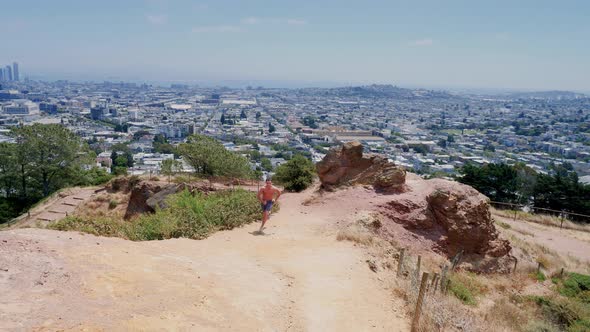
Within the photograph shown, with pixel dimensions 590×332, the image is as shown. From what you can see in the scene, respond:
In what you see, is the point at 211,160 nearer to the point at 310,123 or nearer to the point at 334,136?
the point at 334,136

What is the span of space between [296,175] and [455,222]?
6662mm

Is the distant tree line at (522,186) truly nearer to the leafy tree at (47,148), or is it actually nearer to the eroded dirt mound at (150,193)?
the eroded dirt mound at (150,193)

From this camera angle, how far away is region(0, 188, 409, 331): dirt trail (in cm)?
Answer: 510

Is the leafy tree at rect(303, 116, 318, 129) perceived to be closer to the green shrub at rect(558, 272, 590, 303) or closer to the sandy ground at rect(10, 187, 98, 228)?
the sandy ground at rect(10, 187, 98, 228)

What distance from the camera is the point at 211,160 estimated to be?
18891 mm

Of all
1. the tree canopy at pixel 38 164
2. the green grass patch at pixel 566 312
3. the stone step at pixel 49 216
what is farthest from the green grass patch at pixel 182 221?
the tree canopy at pixel 38 164

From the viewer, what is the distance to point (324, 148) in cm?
7406

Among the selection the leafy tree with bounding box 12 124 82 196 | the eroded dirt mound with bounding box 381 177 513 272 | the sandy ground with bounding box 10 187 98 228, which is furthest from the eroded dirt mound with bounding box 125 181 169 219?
the leafy tree with bounding box 12 124 82 196

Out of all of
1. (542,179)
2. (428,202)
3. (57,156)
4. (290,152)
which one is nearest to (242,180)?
(428,202)

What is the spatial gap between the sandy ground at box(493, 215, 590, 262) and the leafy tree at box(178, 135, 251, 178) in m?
12.8

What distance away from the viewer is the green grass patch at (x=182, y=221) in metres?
9.11

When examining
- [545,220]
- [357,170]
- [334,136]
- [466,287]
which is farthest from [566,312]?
[334,136]

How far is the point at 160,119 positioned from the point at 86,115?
1070 inches

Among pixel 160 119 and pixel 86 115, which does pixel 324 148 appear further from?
pixel 86 115
